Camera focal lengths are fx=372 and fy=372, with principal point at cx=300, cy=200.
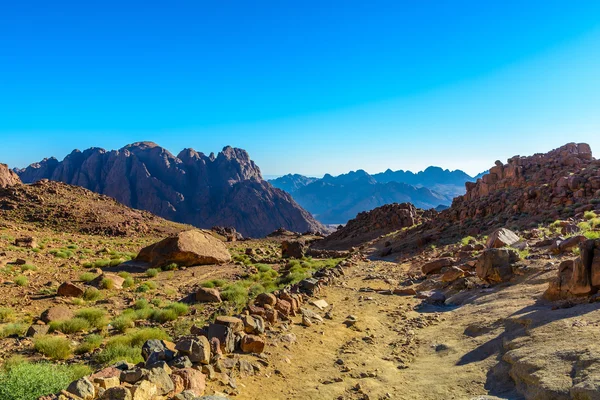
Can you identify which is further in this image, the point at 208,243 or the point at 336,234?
the point at 336,234

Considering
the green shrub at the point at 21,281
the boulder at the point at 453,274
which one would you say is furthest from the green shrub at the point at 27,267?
the boulder at the point at 453,274

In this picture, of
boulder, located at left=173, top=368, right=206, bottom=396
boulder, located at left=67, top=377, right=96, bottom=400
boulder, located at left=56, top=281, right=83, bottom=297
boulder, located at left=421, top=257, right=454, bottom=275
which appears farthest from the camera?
boulder, located at left=421, top=257, right=454, bottom=275

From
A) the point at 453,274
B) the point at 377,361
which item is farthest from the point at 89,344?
the point at 453,274

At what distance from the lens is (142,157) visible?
6220 inches

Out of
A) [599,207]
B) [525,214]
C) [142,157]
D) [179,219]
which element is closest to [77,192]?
[525,214]

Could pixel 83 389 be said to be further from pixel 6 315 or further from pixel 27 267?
pixel 27 267

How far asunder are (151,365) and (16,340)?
6.35m

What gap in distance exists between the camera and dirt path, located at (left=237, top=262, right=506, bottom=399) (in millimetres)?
6273

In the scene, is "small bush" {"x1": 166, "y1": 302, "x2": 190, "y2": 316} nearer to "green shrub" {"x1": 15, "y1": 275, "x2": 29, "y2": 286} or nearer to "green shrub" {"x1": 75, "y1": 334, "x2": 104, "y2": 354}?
"green shrub" {"x1": 75, "y1": 334, "x2": 104, "y2": 354}

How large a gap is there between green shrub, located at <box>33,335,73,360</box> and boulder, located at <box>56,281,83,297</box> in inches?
249

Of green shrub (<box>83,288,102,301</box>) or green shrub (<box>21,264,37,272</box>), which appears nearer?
green shrub (<box>83,288,102,301</box>)

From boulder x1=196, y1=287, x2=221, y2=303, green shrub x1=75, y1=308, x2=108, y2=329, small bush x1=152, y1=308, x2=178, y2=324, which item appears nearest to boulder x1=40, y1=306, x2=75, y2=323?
green shrub x1=75, y1=308, x2=108, y2=329

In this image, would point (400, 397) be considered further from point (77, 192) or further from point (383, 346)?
point (77, 192)

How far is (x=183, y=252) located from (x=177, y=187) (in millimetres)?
134656
